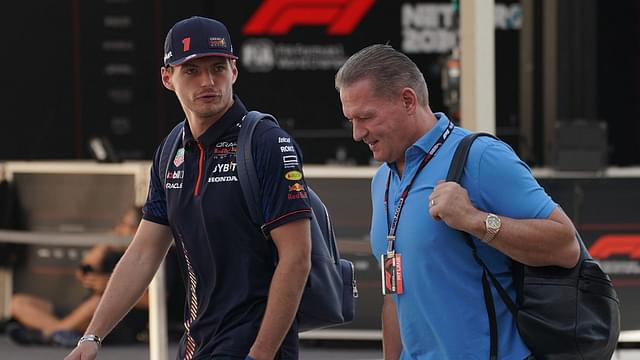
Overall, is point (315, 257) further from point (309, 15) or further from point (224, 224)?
point (309, 15)

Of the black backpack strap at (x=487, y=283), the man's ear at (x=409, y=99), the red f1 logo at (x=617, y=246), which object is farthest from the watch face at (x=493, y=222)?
the red f1 logo at (x=617, y=246)

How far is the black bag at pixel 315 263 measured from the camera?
3.50 metres

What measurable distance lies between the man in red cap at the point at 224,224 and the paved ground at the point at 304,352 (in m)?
4.99

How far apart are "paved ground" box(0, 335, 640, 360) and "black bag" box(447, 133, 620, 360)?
5.50m

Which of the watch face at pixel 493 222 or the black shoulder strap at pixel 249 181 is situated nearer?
the watch face at pixel 493 222

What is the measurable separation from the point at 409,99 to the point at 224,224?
65 cm

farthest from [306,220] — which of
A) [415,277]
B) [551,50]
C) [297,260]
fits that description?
[551,50]

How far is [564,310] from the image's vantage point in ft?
9.89

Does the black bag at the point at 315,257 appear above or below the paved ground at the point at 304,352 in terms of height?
above

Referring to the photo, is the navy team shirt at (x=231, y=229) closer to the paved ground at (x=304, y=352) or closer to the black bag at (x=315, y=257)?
the black bag at (x=315, y=257)

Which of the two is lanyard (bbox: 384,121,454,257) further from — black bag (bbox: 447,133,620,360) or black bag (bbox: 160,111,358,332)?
black bag (bbox: 160,111,358,332)

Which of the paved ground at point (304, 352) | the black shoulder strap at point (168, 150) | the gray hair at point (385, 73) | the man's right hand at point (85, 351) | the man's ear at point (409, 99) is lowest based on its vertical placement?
the paved ground at point (304, 352)

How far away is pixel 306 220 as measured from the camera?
138 inches

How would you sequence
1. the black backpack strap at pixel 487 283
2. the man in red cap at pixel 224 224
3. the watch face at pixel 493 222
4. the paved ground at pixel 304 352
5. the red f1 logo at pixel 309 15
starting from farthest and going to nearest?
the red f1 logo at pixel 309 15 < the paved ground at pixel 304 352 < the man in red cap at pixel 224 224 < the black backpack strap at pixel 487 283 < the watch face at pixel 493 222
